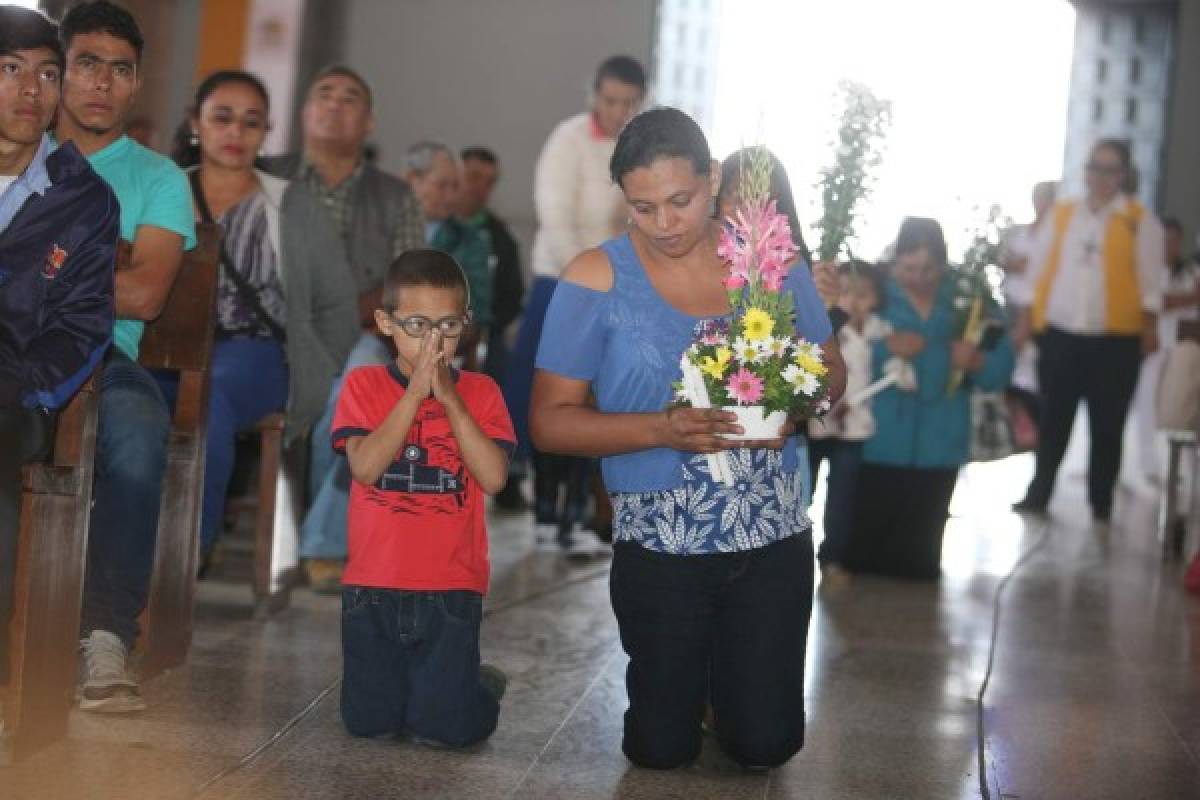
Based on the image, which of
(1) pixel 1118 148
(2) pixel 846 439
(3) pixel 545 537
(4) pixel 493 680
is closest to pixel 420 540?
(4) pixel 493 680

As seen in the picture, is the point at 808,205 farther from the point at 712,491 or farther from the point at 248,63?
the point at 248,63

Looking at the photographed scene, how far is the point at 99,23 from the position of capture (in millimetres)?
5922

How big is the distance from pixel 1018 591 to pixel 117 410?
4795mm

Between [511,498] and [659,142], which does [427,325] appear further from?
[511,498]

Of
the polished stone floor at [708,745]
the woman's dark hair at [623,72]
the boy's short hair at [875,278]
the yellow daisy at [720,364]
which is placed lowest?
the polished stone floor at [708,745]

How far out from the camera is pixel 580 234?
10078 mm

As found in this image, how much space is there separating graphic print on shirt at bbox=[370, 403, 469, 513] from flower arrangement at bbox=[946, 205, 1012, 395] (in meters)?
4.68

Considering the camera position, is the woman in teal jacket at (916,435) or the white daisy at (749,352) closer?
the white daisy at (749,352)

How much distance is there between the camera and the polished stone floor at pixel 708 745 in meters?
4.86

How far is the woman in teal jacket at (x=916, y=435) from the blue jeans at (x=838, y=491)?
0.84ft

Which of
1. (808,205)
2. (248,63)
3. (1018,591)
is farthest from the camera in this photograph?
(248,63)

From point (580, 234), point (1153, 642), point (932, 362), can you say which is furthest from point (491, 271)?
point (1153, 642)

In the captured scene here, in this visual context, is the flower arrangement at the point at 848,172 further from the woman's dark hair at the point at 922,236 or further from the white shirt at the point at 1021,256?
the white shirt at the point at 1021,256

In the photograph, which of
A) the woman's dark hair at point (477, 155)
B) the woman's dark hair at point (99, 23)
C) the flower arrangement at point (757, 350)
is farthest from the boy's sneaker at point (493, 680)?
the woman's dark hair at point (477, 155)
